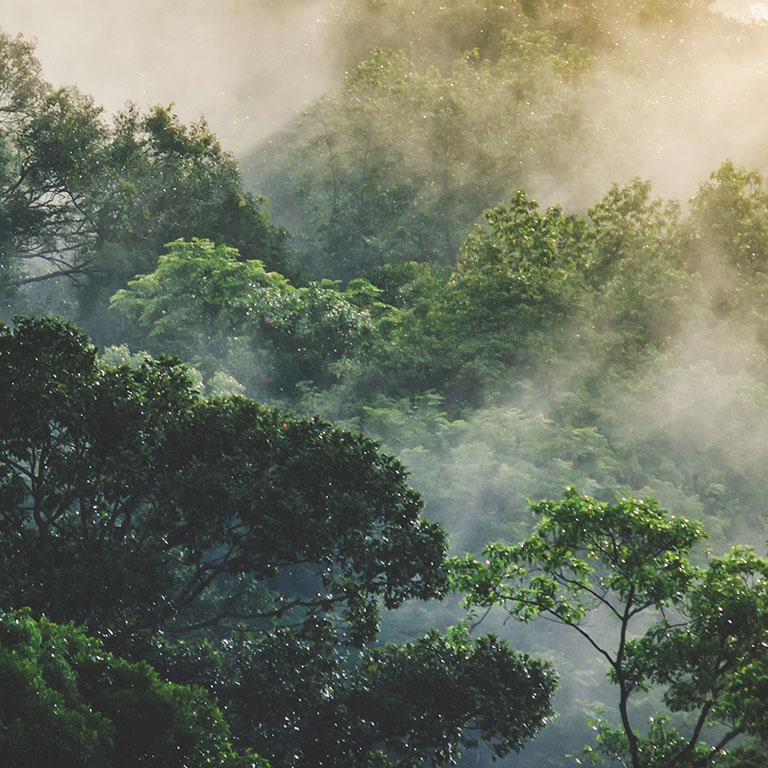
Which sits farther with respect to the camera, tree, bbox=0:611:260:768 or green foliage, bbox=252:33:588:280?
green foliage, bbox=252:33:588:280

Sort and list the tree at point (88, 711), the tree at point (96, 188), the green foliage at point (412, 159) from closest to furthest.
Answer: the tree at point (88, 711) < the tree at point (96, 188) < the green foliage at point (412, 159)

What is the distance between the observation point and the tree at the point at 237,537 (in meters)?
9.71

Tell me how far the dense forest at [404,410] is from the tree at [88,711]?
23mm

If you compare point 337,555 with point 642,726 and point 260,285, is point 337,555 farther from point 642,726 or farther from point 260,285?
point 260,285

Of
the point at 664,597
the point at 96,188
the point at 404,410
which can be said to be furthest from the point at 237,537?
the point at 96,188

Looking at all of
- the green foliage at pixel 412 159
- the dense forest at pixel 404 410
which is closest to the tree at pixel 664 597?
the dense forest at pixel 404 410

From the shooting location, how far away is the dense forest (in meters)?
9.60

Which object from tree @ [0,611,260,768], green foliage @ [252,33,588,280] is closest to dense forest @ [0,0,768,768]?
tree @ [0,611,260,768]

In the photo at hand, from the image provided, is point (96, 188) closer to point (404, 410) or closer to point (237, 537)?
point (404, 410)

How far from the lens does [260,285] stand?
2491cm

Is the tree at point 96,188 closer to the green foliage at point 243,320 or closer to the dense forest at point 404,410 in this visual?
the dense forest at point 404,410

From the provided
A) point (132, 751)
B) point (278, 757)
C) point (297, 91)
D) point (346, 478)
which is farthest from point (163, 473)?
point (297, 91)

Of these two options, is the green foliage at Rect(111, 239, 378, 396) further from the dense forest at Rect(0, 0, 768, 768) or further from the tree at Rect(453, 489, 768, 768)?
the tree at Rect(453, 489, 768, 768)

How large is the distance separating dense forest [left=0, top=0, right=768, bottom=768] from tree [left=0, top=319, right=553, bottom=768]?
4 cm
